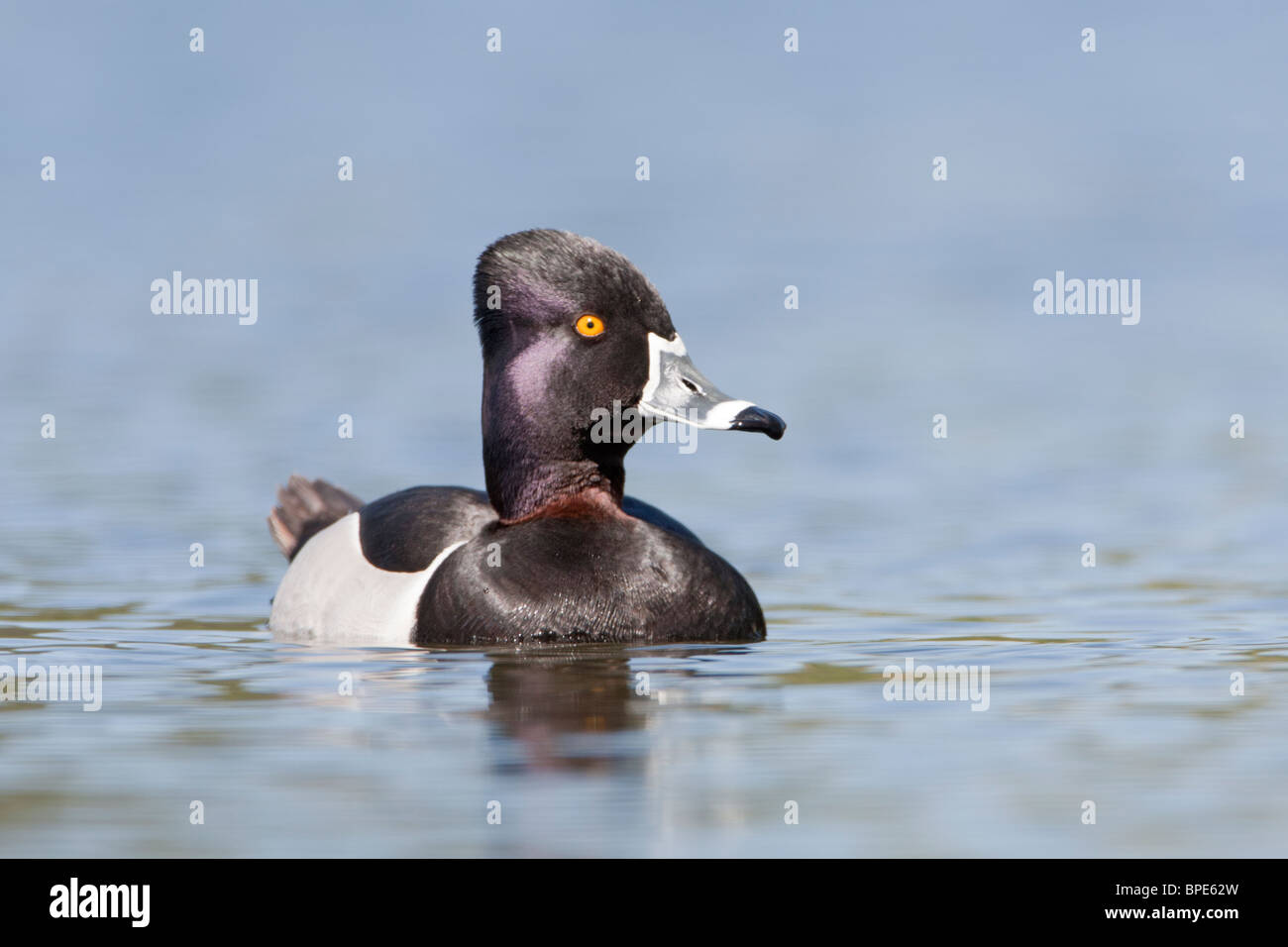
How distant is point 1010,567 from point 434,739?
17.9 feet

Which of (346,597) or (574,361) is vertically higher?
(574,361)

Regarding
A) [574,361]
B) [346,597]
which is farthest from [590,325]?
[346,597]

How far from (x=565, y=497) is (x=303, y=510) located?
111 inches

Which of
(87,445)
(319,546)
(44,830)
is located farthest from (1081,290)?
(44,830)

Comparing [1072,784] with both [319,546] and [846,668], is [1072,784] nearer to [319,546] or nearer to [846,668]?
[846,668]

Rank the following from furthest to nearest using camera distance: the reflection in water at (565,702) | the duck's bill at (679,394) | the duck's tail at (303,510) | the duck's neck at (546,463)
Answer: the duck's tail at (303,510)
the duck's neck at (546,463)
the duck's bill at (679,394)
the reflection in water at (565,702)

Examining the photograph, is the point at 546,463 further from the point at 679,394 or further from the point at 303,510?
the point at 303,510

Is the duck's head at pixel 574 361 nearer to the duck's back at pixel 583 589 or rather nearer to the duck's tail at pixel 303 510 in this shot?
the duck's back at pixel 583 589

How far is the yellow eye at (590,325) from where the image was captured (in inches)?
386

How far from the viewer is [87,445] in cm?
1722

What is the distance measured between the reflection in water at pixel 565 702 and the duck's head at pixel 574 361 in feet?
3.21

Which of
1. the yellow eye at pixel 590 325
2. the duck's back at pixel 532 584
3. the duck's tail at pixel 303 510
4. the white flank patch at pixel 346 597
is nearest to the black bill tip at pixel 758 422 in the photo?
the duck's back at pixel 532 584

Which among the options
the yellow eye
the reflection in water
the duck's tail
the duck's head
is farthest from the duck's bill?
the duck's tail

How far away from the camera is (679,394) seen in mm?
9836
